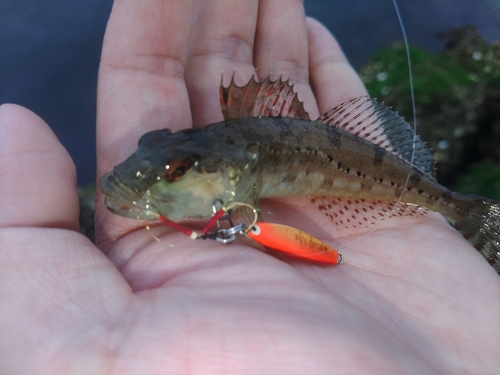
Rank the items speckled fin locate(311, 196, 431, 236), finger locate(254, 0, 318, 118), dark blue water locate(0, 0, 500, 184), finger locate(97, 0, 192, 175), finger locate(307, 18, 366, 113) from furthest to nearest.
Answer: dark blue water locate(0, 0, 500, 184)
finger locate(307, 18, 366, 113)
finger locate(254, 0, 318, 118)
speckled fin locate(311, 196, 431, 236)
finger locate(97, 0, 192, 175)

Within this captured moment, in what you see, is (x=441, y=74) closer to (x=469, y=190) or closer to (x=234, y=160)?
(x=469, y=190)

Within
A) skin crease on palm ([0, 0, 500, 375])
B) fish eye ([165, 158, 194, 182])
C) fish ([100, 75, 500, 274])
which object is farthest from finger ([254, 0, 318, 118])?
fish eye ([165, 158, 194, 182])

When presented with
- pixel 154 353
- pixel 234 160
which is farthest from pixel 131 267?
pixel 234 160

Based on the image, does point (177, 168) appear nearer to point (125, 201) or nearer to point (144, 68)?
point (125, 201)

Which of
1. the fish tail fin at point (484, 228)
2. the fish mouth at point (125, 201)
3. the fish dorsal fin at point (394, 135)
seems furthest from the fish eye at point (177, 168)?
the fish tail fin at point (484, 228)

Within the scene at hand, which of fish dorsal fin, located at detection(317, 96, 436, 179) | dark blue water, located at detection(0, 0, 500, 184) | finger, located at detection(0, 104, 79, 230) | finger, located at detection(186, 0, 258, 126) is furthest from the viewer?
dark blue water, located at detection(0, 0, 500, 184)

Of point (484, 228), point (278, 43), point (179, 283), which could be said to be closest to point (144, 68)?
point (278, 43)

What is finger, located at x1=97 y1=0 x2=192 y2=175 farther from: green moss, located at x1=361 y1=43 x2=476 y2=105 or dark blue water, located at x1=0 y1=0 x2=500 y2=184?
green moss, located at x1=361 y1=43 x2=476 y2=105
